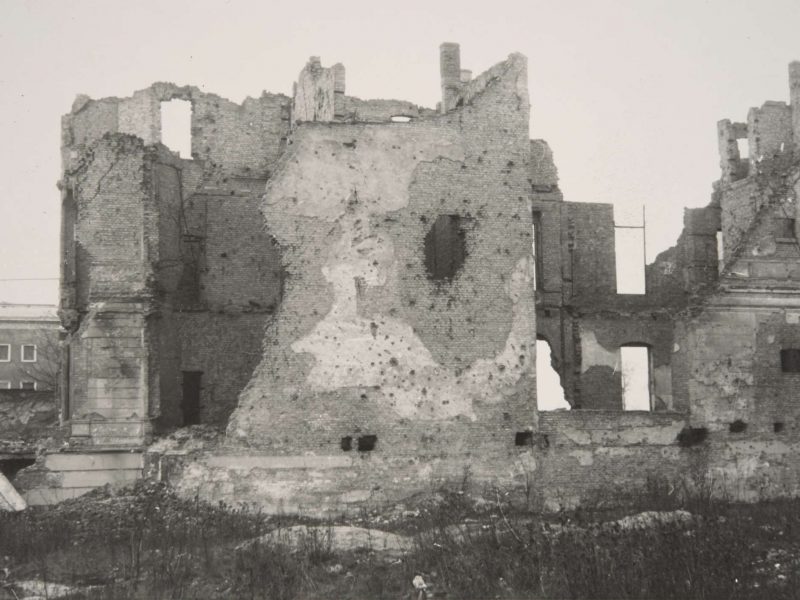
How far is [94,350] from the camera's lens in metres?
17.5

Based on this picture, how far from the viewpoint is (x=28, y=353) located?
44.3 metres

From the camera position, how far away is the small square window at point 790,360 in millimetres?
18297

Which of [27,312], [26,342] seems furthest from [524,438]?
[27,312]

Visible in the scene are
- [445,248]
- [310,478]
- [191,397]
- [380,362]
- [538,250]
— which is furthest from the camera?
[538,250]

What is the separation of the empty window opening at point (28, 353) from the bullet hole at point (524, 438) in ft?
105

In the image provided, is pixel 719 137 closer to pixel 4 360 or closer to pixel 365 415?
pixel 365 415

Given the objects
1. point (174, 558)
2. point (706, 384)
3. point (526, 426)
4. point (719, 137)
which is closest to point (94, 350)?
point (174, 558)

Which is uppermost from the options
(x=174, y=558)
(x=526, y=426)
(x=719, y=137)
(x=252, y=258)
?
(x=719, y=137)

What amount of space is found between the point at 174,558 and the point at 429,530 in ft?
11.5

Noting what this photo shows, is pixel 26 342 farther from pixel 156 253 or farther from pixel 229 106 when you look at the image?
pixel 156 253

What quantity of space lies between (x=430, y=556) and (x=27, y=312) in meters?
37.4

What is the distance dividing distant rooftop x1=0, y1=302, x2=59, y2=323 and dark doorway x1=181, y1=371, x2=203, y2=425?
1002 inches

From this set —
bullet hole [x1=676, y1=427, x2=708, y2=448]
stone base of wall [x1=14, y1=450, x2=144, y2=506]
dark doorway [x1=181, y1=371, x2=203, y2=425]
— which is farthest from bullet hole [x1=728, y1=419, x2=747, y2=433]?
dark doorway [x1=181, y1=371, x2=203, y2=425]

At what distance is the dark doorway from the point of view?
70.1ft
